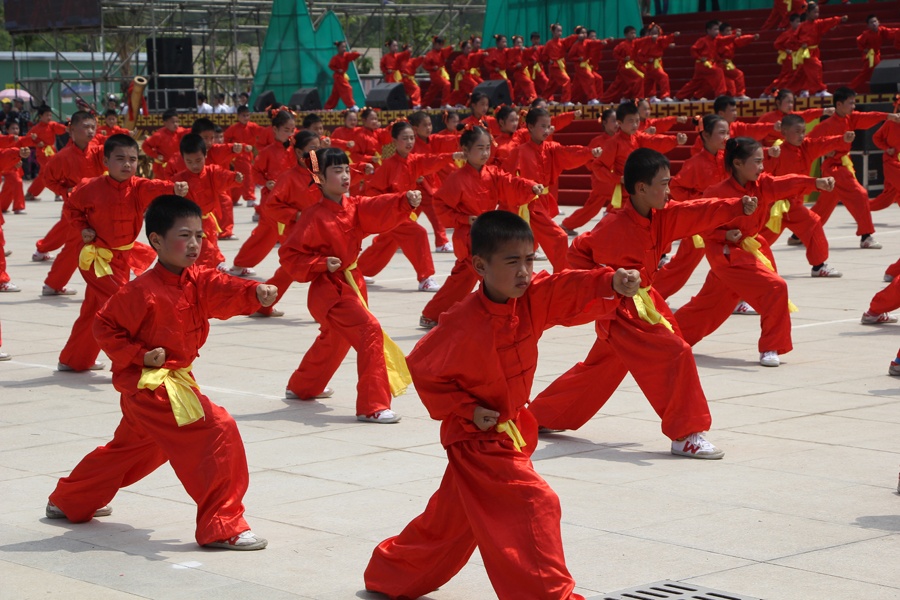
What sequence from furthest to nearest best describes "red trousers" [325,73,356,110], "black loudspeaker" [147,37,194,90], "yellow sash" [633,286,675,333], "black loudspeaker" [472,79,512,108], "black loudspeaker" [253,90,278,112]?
1. "black loudspeaker" [147,37,194,90]
2. "black loudspeaker" [253,90,278,112]
3. "red trousers" [325,73,356,110]
4. "black loudspeaker" [472,79,512,108]
5. "yellow sash" [633,286,675,333]

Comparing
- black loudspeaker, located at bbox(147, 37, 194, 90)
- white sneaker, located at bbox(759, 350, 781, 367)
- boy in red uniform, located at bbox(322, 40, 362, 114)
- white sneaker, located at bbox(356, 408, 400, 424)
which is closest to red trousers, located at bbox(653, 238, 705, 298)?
white sneaker, located at bbox(759, 350, 781, 367)

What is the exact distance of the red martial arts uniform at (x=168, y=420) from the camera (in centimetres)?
555

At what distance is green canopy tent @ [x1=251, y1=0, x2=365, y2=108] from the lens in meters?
33.1

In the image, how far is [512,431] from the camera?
15.6 ft

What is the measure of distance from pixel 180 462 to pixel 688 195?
6.65 m

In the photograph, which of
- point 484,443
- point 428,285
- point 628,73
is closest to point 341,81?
point 628,73

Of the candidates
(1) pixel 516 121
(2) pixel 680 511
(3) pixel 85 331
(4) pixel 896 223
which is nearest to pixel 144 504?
(2) pixel 680 511

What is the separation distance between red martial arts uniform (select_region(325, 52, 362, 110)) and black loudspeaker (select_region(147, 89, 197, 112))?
4.33 m

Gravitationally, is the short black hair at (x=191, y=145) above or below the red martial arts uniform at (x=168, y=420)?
above

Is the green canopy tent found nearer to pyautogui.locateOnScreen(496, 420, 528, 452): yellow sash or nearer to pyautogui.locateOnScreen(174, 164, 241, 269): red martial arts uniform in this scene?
pyautogui.locateOnScreen(174, 164, 241, 269): red martial arts uniform

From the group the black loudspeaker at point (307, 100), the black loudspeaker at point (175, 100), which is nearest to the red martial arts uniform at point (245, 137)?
the black loudspeaker at point (307, 100)

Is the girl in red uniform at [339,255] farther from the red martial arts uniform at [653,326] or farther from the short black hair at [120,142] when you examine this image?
the short black hair at [120,142]

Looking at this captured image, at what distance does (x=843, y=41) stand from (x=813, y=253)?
1348 cm

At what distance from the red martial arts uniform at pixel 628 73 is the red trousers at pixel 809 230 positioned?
512 inches
